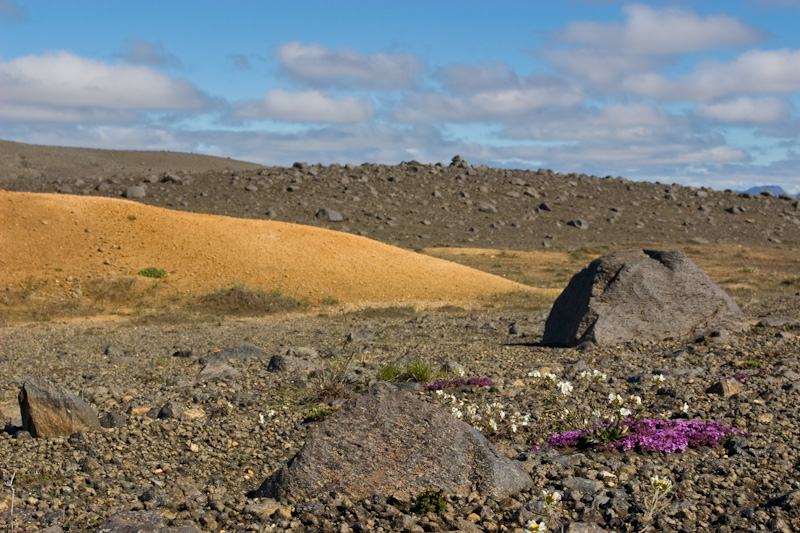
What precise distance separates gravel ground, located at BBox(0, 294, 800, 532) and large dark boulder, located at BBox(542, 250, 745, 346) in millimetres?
329

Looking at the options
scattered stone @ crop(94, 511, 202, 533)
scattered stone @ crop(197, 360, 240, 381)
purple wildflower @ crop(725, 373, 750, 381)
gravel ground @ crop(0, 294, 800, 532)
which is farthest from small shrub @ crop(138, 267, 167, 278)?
scattered stone @ crop(94, 511, 202, 533)

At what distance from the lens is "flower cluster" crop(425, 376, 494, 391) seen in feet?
23.9

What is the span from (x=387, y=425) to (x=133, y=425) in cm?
248

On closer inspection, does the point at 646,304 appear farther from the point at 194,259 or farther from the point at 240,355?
the point at 194,259

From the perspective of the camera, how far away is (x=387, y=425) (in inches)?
179

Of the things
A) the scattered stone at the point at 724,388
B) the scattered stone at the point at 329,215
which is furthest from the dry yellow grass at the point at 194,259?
the scattered stone at the point at 329,215

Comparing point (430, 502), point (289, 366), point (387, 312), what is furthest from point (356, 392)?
point (387, 312)

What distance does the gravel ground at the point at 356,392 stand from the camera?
166 inches

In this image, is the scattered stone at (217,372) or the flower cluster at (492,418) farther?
the scattered stone at (217,372)

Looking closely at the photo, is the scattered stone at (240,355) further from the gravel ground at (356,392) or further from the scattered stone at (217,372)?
the scattered stone at (217,372)

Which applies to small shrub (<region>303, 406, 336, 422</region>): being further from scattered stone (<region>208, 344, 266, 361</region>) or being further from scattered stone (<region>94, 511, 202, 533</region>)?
scattered stone (<region>208, 344, 266, 361</region>)

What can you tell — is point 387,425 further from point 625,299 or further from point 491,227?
point 491,227

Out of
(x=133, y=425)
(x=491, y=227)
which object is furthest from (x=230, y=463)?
(x=491, y=227)

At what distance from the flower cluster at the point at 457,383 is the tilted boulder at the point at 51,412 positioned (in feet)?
10.2
